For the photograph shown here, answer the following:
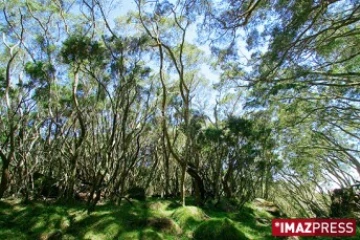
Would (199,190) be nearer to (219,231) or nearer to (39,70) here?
(219,231)

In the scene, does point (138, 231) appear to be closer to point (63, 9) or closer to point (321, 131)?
point (63, 9)

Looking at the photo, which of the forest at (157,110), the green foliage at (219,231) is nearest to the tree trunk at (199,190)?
the forest at (157,110)

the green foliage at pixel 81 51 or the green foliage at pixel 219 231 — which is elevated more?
the green foliage at pixel 81 51

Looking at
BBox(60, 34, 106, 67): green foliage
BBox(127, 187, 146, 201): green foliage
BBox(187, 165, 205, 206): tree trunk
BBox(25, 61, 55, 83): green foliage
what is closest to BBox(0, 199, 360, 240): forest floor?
BBox(187, 165, 205, 206): tree trunk

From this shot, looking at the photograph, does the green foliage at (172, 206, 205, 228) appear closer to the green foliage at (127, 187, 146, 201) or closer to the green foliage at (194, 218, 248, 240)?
the green foliage at (194, 218, 248, 240)

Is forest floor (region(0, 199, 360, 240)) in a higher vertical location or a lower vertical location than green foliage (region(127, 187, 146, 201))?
lower

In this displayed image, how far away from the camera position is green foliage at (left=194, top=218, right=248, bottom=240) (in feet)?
38.2

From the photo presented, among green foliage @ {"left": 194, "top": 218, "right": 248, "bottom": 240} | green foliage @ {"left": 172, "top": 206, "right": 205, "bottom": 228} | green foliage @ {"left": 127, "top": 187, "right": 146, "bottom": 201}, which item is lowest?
green foliage @ {"left": 194, "top": 218, "right": 248, "bottom": 240}

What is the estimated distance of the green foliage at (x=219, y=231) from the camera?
38.2ft

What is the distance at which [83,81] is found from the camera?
1881cm

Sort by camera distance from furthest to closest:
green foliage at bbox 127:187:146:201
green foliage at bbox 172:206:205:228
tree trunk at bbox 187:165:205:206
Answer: green foliage at bbox 127:187:146:201, tree trunk at bbox 187:165:205:206, green foliage at bbox 172:206:205:228

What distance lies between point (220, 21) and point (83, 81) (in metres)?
10.2

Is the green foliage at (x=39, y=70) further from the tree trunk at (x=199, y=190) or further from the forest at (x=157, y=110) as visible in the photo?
the tree trunk at (x=199, y=190)

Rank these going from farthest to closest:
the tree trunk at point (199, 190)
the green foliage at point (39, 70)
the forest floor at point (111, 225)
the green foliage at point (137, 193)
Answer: the green foliage at point (137, 193) < the tree trunk at point (199, 190) < the green foliage at point (39, 70) < the forest floor at point (111, 225)
